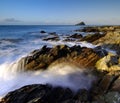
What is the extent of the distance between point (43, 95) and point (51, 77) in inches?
114

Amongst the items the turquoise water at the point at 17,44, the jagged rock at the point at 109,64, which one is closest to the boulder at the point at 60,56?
the jagged rock at the point at 109,64

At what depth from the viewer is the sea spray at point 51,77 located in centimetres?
1111

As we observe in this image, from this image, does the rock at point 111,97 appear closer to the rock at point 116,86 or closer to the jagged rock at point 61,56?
the rock at point 116,86

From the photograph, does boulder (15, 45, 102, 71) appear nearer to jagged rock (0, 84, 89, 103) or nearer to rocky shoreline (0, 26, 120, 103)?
rocky shoreline (0, 26, 120, 103)

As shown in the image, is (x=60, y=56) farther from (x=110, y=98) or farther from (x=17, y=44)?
(x=17, y=44)

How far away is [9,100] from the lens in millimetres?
8680

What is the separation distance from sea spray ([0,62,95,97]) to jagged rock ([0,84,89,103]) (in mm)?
1007

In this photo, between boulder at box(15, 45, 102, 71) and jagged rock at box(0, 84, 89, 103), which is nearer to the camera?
jagged rock at box(0, 84, 89, 103)

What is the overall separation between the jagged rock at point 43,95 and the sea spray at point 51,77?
101 centimetres

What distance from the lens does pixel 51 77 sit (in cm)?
1177

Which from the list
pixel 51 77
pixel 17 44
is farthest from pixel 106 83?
pixel 17 44

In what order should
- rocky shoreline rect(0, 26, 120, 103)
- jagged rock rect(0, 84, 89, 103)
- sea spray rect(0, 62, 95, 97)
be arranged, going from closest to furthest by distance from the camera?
1. jagged rock rect(0, 84, 89, 103)
2. rocky shoreline rect(0, 26, 120, 103)
3. sea spray rect(0, 62, 95, 97)

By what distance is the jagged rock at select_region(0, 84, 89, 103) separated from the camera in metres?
8.70

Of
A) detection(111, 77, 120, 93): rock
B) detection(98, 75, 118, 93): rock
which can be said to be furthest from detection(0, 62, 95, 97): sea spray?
detection(111, 77, 120, 93): rock
